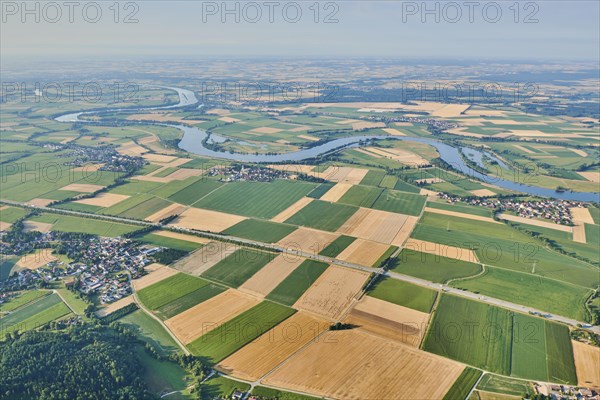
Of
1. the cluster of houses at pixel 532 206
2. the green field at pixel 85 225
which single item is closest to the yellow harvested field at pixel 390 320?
the cluster of houses at pixel 532 206

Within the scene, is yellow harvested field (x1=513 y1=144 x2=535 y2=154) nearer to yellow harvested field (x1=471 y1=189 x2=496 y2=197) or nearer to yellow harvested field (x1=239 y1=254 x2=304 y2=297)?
yellow harvested field (x1=471 y1=189 x2=496 y2=197)

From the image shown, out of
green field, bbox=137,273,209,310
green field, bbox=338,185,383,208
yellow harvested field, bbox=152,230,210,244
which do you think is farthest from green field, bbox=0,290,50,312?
green field, bbox=338,185,383,208

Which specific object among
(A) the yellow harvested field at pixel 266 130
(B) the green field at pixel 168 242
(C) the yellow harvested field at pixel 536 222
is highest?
(A) the yellow harvested field at pixel 266 130

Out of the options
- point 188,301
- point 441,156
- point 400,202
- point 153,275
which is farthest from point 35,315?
point 441,156

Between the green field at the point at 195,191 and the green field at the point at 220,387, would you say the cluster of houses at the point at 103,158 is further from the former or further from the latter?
the green field at the point at 220,387

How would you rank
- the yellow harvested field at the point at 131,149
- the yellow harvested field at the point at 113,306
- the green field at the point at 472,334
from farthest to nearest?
1. the yellow harvested field at the point at 131,149
2. the yellow harvested field at the point at 113,306
3. the green field at the point at 472,334

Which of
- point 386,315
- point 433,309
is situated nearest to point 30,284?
point 386,315
